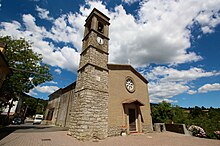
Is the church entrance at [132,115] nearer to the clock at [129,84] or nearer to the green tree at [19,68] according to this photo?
the clock at [129,84]

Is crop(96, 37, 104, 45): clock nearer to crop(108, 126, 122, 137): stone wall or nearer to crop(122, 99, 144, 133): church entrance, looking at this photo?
crop(122, 99, 144, 133): church entrance

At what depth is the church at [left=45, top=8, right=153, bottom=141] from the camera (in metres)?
9.89

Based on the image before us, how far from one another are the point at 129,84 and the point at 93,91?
5.01m

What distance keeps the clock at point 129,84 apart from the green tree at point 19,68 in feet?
30.5

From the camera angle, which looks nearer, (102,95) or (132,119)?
(102,95)

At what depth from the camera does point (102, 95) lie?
11211mm

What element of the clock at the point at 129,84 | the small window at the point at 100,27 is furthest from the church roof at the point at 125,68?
the small window at the point at 100,27

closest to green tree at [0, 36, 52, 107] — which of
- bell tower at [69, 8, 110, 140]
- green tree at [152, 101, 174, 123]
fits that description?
bell tower at [69, 8, 110, 140]

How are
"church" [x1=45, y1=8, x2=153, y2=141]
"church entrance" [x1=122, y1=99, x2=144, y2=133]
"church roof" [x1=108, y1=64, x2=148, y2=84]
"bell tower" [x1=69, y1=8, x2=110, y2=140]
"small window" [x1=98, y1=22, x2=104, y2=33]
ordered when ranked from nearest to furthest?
"bell tower" [x1=69, y1=8, x2=110, y2=140] < "church" [x1=45, y1=8, x2=153, y2=141] < "church entrance" [x1=122, y1=99, x2=144, y2=133] < "church roof" [x1=108, y1=64, x2=148, y2=84] < "small window" [x1=98, y1=22, x2=104, y2=33]

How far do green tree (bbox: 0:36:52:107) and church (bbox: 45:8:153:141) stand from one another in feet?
20.4

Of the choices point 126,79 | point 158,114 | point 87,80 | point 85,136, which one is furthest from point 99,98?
point 158,114

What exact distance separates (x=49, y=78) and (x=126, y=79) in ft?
33.9

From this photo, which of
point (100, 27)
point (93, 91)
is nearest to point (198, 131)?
point (93, 91)

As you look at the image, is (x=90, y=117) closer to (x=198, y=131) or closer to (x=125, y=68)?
(x=125, y=68)
